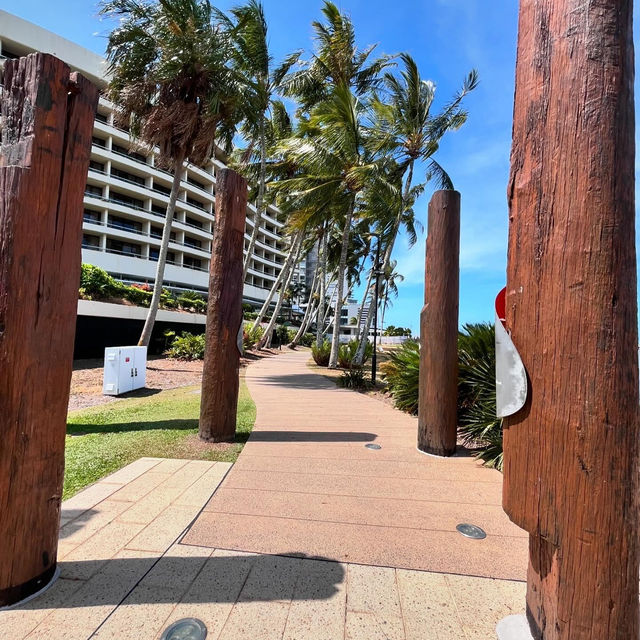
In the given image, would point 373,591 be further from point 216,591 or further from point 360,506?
point 360,506

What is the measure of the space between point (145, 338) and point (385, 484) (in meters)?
12.1

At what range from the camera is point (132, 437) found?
4.92m

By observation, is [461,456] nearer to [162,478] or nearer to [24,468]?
[162,478]

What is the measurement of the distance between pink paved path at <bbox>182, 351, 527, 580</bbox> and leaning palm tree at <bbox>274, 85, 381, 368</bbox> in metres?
10.5

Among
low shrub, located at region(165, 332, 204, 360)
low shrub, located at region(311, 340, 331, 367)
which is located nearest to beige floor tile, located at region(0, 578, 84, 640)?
low shrub, located at region(165, 332, 204, 360)

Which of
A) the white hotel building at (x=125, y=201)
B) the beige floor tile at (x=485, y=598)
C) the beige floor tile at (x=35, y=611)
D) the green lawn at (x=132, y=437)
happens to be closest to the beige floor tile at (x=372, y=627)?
the beige floor tile at (x=485, y=598)

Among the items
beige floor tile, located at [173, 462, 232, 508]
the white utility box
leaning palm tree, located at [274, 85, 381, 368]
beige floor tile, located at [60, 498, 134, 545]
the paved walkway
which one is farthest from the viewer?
leaning palm tree, located at [274, 85, 381, 368]

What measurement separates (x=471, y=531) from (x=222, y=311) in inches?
139

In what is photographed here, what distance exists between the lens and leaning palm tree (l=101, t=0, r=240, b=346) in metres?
11.4

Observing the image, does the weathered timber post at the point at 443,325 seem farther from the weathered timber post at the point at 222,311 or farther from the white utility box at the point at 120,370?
the white utility box at the point at 120,370

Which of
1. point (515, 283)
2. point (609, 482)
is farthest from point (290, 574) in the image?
point (515, 283)

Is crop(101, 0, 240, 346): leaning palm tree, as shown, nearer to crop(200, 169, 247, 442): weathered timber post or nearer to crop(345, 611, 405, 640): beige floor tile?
crop(200, 169, 247, 442): weathered timber post

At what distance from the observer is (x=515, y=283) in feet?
5.07

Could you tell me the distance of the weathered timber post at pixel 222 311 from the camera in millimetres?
4562
